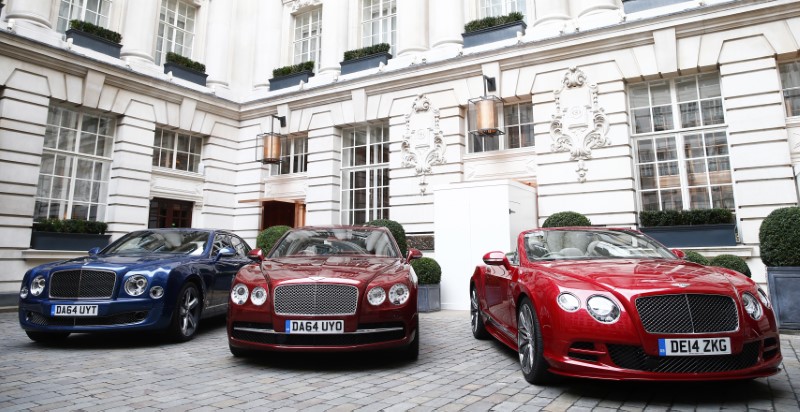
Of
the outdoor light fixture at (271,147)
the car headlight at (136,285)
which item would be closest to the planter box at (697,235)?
the car headlight at (136,285)

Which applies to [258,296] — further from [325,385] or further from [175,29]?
[175,29]

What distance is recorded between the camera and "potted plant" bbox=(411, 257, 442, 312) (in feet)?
33.4

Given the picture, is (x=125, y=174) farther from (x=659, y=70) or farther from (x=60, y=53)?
(x=659, y=70)

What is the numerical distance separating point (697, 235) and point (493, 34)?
7865 millimetres

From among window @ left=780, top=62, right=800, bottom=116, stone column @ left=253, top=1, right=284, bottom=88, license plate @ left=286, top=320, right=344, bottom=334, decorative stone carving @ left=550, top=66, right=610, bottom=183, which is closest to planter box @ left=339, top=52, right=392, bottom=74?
stone column @ left=253, top=1, right=284, bottom=88

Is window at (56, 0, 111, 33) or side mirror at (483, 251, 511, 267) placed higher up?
window at (56, 0, 111, 33)

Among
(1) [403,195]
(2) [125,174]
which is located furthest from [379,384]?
(2) [125,174]

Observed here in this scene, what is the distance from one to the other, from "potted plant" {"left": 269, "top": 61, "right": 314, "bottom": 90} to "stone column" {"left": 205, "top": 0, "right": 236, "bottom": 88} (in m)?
1.89

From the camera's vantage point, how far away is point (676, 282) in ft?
11.7

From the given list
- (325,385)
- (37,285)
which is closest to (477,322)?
(325,385)

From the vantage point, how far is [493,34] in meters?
13.7

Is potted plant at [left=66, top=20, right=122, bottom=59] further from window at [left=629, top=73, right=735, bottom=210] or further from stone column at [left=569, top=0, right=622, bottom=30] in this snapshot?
window at [left=629, top=73, right=735, bottom=210]

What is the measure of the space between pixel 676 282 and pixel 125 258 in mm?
6685

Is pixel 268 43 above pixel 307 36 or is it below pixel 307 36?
below
